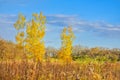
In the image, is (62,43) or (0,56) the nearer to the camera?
(0,56)

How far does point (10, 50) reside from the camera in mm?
35625

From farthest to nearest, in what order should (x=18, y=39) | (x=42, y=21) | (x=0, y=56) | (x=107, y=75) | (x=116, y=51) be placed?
(x=116, y=51) → (x=18, y=39) → (x=42, y=21) → (x=0, y=56) → (x=107, y=75)

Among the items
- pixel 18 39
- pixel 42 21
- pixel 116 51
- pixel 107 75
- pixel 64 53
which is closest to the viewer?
pixel 107 75

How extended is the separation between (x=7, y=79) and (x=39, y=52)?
27.7 metres

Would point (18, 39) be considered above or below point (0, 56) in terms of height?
above

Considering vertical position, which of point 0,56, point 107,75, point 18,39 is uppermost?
point 18,39

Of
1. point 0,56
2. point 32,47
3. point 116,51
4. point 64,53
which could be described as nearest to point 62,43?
point 64,53

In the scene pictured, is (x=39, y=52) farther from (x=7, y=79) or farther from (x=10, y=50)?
(x=7, y=79)

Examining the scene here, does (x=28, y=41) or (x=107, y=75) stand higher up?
(x=28, y=41)

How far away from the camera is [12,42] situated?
4159 centimetres

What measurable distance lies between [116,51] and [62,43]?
2671 centimetres

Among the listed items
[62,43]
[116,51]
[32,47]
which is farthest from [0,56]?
[116,51]

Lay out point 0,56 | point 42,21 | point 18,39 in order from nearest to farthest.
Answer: point 0,56
point 42,21
point 18,39

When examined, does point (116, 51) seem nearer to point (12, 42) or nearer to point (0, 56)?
point (12, 42)
